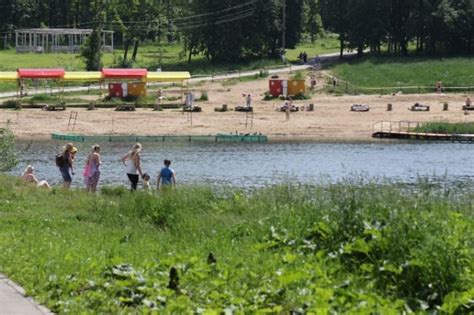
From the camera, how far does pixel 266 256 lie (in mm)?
12391

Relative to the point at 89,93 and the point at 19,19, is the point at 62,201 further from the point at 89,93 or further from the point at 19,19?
the point at 19,19

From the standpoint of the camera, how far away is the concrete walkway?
33.1 feet

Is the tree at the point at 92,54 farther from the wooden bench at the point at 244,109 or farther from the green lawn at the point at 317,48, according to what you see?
the wooden bench at the point at 244,109

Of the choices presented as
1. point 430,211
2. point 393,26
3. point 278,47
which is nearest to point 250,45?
point 278,47

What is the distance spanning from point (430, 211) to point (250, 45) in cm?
8018

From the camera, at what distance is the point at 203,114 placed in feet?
203

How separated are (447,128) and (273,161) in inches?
680

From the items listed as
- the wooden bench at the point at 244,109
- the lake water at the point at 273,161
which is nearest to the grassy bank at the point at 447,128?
the lake water at the point at 273,161

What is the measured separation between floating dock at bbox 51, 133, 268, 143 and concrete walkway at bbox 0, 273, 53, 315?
42083 millimetres

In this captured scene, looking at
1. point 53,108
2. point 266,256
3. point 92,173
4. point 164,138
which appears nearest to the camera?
point 266,256

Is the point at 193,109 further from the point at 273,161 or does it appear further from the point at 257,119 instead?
the point at 273,161

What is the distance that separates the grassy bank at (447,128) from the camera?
56750 mm

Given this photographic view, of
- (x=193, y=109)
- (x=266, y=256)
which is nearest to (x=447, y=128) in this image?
(x=193, y=109)

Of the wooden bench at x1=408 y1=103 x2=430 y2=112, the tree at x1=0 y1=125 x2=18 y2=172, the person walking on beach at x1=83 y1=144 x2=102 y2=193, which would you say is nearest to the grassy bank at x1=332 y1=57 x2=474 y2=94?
the wooden bench at x1=408 y1=103 x2=430 y2=112
